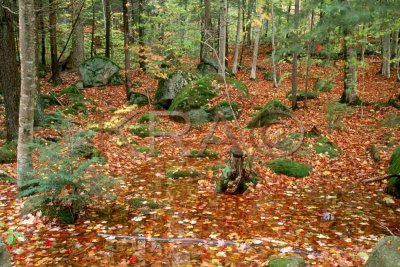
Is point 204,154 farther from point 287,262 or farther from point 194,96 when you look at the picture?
point 287,262

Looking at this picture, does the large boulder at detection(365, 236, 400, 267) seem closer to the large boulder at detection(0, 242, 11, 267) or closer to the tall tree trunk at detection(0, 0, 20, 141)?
the large boulder at detection(0, 242, 11, 267)

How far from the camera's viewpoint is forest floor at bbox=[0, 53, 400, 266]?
15.3ft

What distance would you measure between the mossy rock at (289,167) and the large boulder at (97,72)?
46.4ft

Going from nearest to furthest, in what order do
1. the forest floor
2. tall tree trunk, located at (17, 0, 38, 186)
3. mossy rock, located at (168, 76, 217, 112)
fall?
the forest floor < tall tree trunk, located at (17, 0, 38, 186) < mossy rock, located at (168, 76, 217, 112)

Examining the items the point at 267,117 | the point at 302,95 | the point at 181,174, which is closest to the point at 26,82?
the point at 181,174

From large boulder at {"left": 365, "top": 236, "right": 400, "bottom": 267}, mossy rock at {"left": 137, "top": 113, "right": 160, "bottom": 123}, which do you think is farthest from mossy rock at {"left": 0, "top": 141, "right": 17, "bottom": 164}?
large boulder at {"left": 365, "top": 236, "right": 400, "bottom": 267}

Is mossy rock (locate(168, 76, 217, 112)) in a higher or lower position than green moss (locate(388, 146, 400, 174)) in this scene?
higher

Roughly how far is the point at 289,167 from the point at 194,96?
22.2 feet

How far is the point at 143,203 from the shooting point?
6492 mm

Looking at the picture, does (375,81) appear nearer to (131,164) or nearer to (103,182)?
(131,164)

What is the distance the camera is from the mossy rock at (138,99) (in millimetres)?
16734

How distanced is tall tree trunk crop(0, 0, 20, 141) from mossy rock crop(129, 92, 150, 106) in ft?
23.9

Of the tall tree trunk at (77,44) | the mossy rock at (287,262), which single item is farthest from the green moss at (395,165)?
the tall tree trunk at (77,44)

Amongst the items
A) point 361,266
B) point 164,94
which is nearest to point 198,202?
point 361,266
